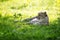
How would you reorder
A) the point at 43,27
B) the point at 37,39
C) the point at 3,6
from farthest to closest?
1. the point at 3,6
2. the point at 43,27
3. the point at 37,39

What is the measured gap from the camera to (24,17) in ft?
17.8

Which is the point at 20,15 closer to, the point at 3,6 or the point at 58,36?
the point at 3,6

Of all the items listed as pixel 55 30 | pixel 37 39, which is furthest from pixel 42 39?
pixel 55 30

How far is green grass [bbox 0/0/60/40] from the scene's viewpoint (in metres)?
4.89

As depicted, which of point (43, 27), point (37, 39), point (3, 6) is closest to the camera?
point (37, 39)

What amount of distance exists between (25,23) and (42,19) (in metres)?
0.40

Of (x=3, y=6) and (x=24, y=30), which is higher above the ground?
(x=3, y=6)

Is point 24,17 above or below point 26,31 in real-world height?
above

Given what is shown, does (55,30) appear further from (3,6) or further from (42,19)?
(3,6)

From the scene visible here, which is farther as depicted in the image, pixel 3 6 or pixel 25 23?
pixel 3 6

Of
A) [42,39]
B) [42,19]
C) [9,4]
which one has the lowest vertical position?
[42,39]

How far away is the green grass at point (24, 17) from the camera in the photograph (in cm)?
489

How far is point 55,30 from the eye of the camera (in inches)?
199

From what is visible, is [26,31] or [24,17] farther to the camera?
[24,17]
